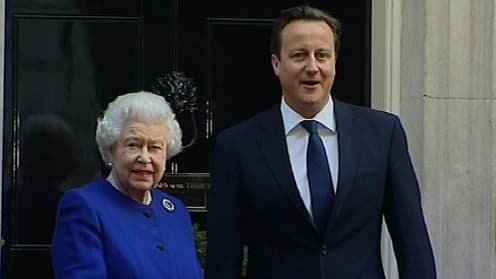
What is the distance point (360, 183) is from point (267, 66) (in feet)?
11.2

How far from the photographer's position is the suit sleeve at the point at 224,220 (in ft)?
11.9

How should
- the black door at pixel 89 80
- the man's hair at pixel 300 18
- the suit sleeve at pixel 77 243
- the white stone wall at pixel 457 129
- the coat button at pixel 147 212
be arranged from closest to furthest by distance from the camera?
the suit sleeve at pixel 77 243 → the man's hair at pixel 300 18 → the coat button at pixel 147 212 → the white stone wall at pixel 457 129 → the black door at pixel 89 80

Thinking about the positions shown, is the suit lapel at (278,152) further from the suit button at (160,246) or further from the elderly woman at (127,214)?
the suit button at (160,246)

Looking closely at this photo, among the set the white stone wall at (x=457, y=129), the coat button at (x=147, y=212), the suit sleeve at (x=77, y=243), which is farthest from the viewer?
the white stone wall at (x=457, y=129)

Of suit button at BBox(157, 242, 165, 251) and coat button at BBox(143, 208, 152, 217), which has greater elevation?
coat button at BBox(143, 208, 152, 217)

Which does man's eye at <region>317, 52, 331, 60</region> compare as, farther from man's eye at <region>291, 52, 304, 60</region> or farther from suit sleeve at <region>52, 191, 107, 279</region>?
suit sleeve at <region>52, 191, 107, 279</region>

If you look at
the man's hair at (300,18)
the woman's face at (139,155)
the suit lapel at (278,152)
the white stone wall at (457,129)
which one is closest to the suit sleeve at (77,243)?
the woman's face at (139,155)

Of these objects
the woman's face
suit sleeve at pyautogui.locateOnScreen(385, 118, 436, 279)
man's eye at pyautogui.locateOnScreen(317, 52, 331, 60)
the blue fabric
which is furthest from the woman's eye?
suit sleeve at pyautogui.locateOnScreen(385, 118, 436, 279)

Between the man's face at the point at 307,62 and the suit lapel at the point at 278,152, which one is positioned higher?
the man's face at the point at 307,62

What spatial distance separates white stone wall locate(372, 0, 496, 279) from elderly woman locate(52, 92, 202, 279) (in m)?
2.66

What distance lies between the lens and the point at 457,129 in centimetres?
614

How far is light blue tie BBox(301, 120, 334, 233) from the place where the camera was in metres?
3.53

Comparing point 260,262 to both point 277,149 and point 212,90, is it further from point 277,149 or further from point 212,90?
point 212,90

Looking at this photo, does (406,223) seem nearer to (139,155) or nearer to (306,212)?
(306,212)
